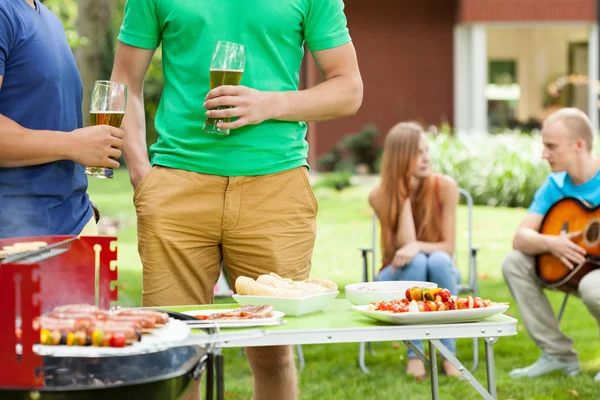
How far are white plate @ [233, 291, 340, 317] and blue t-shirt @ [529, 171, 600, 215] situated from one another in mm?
3116

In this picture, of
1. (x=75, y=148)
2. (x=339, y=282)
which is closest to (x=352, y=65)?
(x=75, y=148)

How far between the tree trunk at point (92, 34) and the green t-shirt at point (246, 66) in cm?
→ 934

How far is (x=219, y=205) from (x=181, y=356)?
0.96 m

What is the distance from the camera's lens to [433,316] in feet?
8.91

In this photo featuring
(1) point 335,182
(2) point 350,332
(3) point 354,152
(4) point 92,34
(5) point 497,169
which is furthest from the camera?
(3) point 354,152

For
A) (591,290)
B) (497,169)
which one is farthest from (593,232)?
(497,169)

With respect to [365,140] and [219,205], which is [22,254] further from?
[365,140]

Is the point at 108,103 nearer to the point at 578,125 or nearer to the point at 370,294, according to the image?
the point at 370,294

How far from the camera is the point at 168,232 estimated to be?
3.32 metres

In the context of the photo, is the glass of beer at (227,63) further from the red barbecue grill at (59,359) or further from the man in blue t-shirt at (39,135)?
the red barbecue grill at (59,359)

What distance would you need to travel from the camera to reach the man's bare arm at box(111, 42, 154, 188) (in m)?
3.51

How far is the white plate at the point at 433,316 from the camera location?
2.69 meters

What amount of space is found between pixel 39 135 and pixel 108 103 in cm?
28

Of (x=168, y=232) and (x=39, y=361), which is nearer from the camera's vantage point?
(x=39, y=361)
